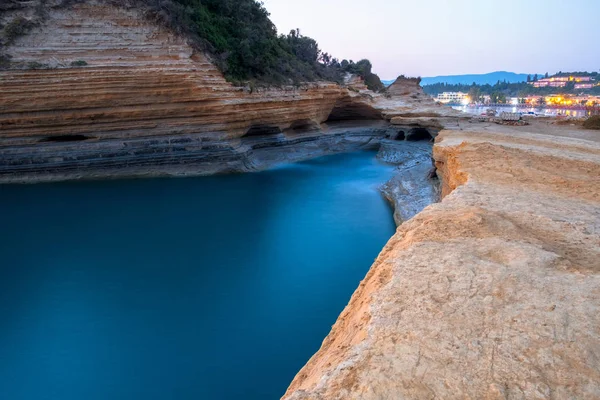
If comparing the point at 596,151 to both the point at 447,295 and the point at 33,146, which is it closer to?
the point at 447,295

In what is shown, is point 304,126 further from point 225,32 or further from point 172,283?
point 172,283

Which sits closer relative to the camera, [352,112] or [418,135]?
[418,135]

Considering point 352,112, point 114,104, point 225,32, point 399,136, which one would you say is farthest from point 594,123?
point 114,104

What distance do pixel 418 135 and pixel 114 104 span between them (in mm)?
12854

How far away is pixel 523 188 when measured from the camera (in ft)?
16.2

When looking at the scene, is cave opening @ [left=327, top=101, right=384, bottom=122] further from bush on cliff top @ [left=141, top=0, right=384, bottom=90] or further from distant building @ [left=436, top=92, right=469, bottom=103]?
distant building @ [left=436, top=92, right=469, bottom=103]

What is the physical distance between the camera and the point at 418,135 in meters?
18.3

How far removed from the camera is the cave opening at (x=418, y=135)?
17.9 meters

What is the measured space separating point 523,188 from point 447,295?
3.25 metres

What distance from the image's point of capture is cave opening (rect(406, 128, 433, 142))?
58.9 ft

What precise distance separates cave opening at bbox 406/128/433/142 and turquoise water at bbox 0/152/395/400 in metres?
7.25

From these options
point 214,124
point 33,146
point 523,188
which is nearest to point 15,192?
point 33,146

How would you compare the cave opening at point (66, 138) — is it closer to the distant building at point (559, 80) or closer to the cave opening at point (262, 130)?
the cave opening at point (262, 130)

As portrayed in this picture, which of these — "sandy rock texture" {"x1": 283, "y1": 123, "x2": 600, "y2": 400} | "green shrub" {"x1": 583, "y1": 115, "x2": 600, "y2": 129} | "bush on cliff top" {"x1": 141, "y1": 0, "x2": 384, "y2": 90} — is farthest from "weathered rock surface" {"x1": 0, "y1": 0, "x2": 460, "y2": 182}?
"green shrub" {"x1": 583, "y1": 115, "x2": 600, "y2": 129}
